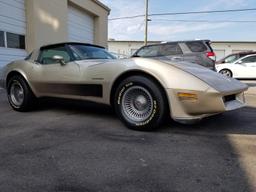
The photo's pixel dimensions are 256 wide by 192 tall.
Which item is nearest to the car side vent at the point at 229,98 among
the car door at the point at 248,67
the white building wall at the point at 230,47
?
the car door at the point at 248,67

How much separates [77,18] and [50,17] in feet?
10.0

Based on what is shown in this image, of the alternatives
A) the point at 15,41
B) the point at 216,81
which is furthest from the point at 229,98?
the point at 15,41

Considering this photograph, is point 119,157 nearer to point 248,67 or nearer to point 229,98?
point 229,98

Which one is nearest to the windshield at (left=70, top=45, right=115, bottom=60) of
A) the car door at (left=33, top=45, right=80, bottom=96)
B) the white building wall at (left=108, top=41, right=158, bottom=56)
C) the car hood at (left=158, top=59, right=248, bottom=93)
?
the car door at (left=33, top=45, right=80, bottom=96)

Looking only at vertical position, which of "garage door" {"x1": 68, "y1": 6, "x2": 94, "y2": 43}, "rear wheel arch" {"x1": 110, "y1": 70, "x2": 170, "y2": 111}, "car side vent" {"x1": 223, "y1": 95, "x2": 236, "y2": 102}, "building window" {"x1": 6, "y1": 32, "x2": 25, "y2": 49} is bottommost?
"car side vent" {"x1": 223, "y1": 95, "x2": 236, "y2": 102}

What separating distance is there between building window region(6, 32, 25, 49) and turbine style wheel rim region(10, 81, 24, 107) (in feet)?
20.4

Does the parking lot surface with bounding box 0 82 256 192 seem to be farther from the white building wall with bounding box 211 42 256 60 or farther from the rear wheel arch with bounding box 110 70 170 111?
the white building wall with bounding box 211 42 256 60

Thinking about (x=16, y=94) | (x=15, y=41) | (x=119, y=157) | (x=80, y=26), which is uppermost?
(x=80, y=26)

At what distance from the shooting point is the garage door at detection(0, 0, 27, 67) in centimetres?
1032

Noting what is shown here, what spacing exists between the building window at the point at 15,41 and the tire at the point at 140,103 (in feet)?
27.4

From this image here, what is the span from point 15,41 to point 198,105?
9699mm

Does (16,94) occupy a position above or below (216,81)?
below

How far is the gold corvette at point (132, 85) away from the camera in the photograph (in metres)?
3.40

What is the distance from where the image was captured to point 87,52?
4812 mm
